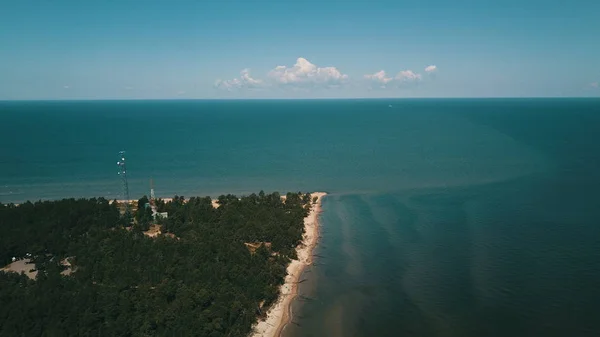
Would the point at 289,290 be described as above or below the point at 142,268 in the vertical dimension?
below

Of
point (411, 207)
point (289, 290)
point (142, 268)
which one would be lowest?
point (289, 290)

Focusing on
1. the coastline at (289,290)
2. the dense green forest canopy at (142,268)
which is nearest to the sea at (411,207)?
the coastline at (289,290)

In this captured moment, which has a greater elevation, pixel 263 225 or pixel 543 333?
pixel 263 225

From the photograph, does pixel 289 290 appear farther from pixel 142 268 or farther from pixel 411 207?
pixel 411 207

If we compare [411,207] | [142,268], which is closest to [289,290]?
[142,268]

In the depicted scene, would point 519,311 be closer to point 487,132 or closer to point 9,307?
point 9,307

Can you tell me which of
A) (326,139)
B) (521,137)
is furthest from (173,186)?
(521,137)
